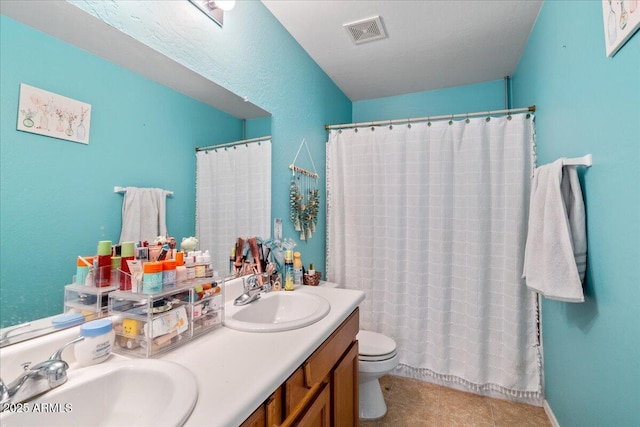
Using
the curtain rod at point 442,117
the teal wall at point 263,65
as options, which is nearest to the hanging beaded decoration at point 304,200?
the teal wall at point 263,65

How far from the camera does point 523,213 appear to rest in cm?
176

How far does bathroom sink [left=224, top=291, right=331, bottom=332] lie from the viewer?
933 mm

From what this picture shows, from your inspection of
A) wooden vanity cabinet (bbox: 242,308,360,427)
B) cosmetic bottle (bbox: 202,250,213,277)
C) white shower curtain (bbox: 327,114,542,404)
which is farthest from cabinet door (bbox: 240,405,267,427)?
white shower curtain (bbox: 327,114,542,404)

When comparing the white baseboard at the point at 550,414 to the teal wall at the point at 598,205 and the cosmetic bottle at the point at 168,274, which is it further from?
the cosmetic bottle at the point at 168,274

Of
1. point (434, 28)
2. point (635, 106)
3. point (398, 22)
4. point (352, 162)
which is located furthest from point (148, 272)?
point (434, 28)

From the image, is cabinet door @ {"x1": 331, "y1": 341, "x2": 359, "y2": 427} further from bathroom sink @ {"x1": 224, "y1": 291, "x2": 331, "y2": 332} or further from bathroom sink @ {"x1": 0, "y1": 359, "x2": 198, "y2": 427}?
bathroom sink @ {"x1": 0, "y1": 359, "x2": 198, "y2": 427}

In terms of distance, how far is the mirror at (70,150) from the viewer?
0.66m

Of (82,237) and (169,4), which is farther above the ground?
(169,4)

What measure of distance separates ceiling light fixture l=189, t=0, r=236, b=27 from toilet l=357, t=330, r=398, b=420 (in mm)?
1828

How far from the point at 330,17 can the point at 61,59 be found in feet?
4.73

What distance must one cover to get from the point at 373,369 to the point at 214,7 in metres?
1.94

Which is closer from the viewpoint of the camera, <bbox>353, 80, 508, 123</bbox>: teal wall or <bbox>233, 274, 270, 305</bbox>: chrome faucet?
<bbox>233, 274, 270, 305</bbox>: chrome faucet

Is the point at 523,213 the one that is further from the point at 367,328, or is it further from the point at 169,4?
the point at 169,4

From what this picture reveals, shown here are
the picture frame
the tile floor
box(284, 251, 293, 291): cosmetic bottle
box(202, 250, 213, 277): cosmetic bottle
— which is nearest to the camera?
the picture frame
